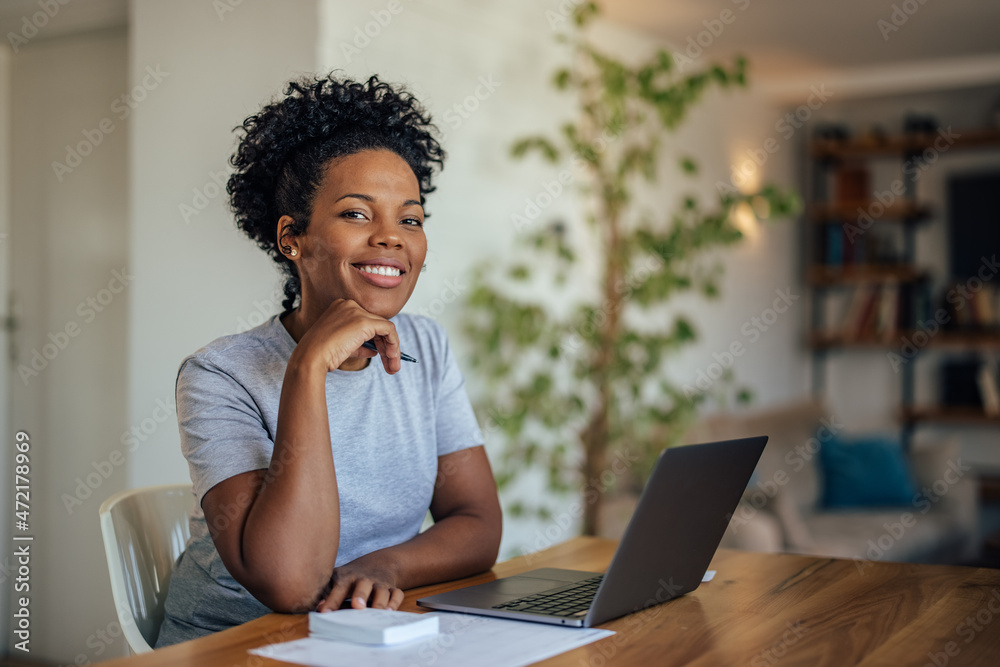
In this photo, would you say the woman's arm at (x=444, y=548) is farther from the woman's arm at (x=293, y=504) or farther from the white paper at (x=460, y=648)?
the white paper at (x=460, y=648)

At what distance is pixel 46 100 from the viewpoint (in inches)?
112

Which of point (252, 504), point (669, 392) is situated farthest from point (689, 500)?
point (669, 392)

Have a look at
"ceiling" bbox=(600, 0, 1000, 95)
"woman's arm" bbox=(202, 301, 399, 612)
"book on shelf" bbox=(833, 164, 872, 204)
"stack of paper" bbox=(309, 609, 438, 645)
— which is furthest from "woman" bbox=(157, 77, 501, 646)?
"book on shelf" bbox=(833, 164, 872, 204)

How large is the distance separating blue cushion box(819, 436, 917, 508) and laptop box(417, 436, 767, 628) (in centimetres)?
329

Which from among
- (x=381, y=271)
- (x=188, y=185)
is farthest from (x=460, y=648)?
(x=188, y=185)

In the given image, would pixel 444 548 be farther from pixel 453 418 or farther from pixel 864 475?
pixel 864 475

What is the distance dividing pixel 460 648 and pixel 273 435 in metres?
0.53

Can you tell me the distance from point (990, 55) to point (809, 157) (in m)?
1.20

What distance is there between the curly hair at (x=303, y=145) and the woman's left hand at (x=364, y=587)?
0.53 m

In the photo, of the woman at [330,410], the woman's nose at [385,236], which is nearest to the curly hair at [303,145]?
the woman at [330,410]

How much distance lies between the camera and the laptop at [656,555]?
3.26 ft

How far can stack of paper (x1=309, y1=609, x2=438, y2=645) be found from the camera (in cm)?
→ 93

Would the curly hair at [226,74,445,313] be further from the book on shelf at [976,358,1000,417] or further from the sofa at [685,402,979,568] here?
the book on shelf at [976,358,1000,417]

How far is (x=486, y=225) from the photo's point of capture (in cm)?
Answer: 319
